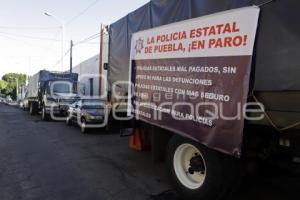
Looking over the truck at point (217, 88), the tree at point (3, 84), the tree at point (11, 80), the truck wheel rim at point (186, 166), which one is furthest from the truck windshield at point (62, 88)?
the tree at point (3, 84)

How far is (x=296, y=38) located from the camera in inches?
127

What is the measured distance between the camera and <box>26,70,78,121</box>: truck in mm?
19141

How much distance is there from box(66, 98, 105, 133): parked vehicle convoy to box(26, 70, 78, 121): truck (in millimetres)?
4002

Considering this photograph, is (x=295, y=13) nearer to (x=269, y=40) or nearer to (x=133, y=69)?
(x=269, y=40)

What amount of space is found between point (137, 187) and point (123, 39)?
10.9 feet

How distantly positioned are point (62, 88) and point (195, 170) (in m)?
16.8

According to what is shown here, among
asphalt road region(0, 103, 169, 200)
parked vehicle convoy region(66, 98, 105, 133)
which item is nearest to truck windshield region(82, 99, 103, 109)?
parked vehicle convoy region(66, 98, 105, 133)

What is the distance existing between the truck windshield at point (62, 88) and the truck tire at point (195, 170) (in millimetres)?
16011

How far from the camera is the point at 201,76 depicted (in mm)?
4508

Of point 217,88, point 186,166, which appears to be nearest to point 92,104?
point 186,166

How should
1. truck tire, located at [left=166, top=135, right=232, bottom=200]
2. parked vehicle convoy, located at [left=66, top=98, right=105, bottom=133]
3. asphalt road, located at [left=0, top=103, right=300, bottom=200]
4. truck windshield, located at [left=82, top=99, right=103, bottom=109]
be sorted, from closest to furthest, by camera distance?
truck tire, located at [left=166, top=135, right=232, bottom=200] → asphalt road, located at [left=0, top=103, right=300, bottom=200] → parked vehicle convoy, located at [left=66, top=98, right=105, bottom=133] → truck windshield, located at [left=82, top=99, right=103, bottom=109]

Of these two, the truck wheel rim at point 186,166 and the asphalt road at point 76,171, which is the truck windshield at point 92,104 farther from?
the truck wheel rim at point 186,166

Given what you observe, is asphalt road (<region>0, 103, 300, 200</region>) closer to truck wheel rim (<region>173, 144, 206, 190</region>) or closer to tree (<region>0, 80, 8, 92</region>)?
truck wheel rim (<region>173, 144, 206, 190</region>)

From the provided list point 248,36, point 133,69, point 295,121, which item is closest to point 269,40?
point 248,36
